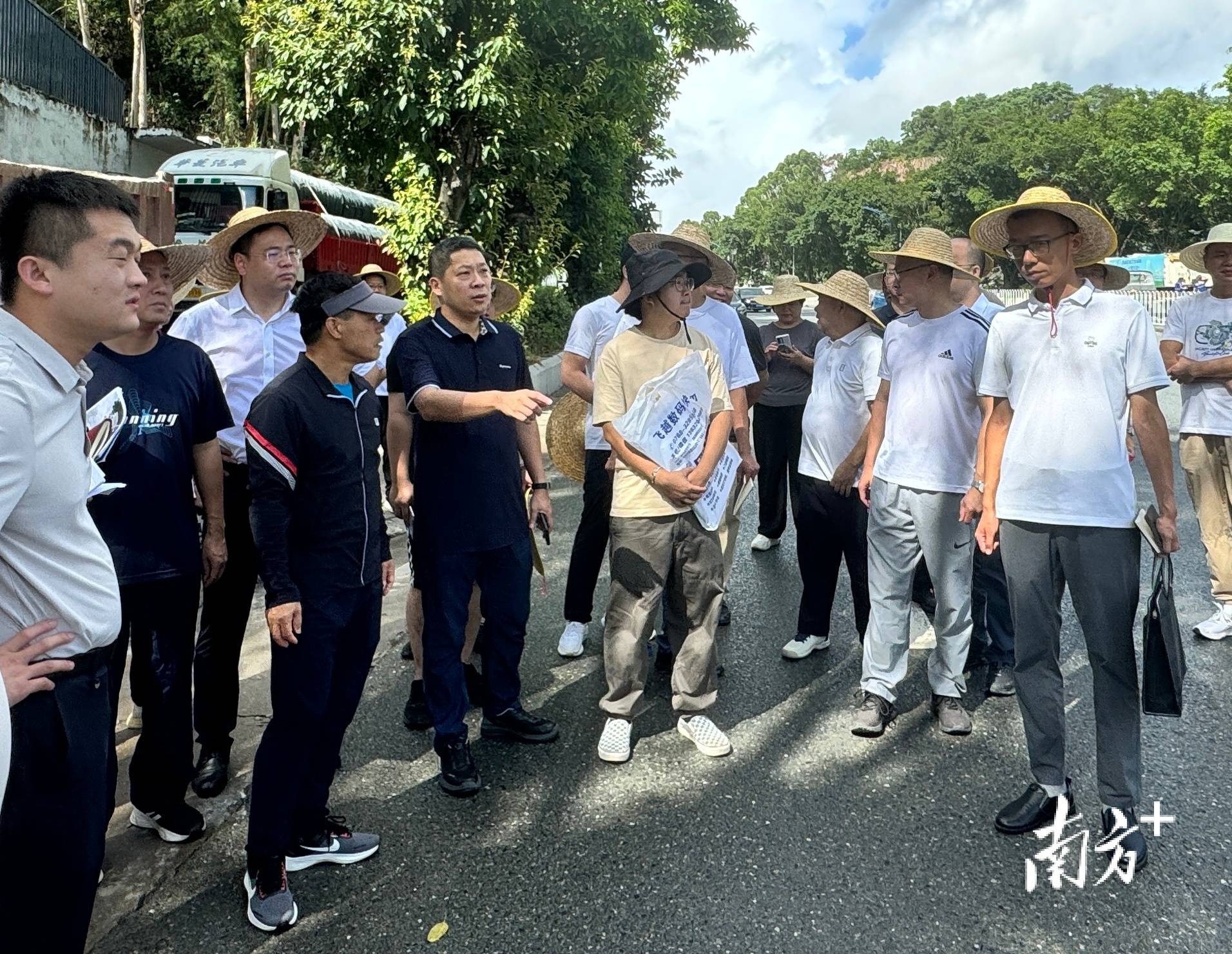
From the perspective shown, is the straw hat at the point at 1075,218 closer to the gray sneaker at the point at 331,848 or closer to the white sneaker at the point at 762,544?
the gray sneaker at the point at 331,848

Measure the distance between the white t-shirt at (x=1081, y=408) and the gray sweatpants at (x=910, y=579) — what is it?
A: 66 centimetres

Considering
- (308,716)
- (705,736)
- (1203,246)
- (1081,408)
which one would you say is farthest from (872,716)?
(1203,246)

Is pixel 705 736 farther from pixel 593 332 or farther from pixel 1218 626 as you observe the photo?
pixel 1218 626

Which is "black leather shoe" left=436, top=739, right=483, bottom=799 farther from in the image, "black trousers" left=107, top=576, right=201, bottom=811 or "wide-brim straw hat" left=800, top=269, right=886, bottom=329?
"wide-brim straw hat" left=800, top=269, right=886, bottom=329

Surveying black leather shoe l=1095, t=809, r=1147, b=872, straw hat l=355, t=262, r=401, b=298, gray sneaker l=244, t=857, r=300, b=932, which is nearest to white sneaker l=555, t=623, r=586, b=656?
gray sneaker l=244, t=857, r=300, b=932

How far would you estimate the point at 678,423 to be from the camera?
370 centimetres

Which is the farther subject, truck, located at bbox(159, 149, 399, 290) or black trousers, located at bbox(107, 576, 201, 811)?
truck, located at bbox(159, 149, 399, 290)

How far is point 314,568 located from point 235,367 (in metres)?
1.33

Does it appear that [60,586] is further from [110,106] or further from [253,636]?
[110,106]

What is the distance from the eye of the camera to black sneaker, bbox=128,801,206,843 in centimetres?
307

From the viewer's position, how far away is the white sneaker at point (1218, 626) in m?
4.65

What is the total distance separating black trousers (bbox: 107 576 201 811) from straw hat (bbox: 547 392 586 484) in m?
2.13

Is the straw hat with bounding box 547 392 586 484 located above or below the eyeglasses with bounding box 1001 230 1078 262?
below

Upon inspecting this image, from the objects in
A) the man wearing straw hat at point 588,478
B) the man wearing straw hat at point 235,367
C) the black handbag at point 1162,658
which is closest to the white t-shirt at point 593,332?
the man wearing straw hat at point 588,478
